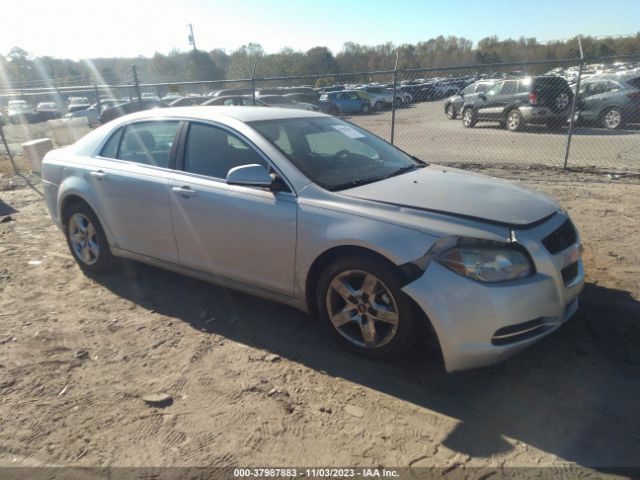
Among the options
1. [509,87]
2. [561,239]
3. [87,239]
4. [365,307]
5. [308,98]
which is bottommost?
[308,98]

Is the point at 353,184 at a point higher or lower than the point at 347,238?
higher

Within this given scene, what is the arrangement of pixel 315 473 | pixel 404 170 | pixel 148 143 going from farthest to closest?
1. pixel 148 143
2. pixel 404 170
3. pixel 315 473

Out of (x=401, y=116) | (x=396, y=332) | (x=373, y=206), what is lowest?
(x=401, y=116)

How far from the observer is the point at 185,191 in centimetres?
362

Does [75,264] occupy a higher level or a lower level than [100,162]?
lower

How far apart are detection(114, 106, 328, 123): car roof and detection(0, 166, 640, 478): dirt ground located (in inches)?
59.8

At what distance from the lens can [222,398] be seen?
109 inches

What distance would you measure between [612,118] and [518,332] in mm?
13684

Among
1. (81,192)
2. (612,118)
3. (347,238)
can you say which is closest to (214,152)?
(347,238)

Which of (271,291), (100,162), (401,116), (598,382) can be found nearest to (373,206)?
(271,291)

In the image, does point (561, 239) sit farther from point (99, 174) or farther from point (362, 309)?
point (99, 174)

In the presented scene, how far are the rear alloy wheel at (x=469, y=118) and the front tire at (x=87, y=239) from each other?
14887 millimetres

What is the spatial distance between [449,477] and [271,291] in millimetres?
1699

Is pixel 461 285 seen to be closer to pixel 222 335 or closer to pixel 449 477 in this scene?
pixel 449 477
